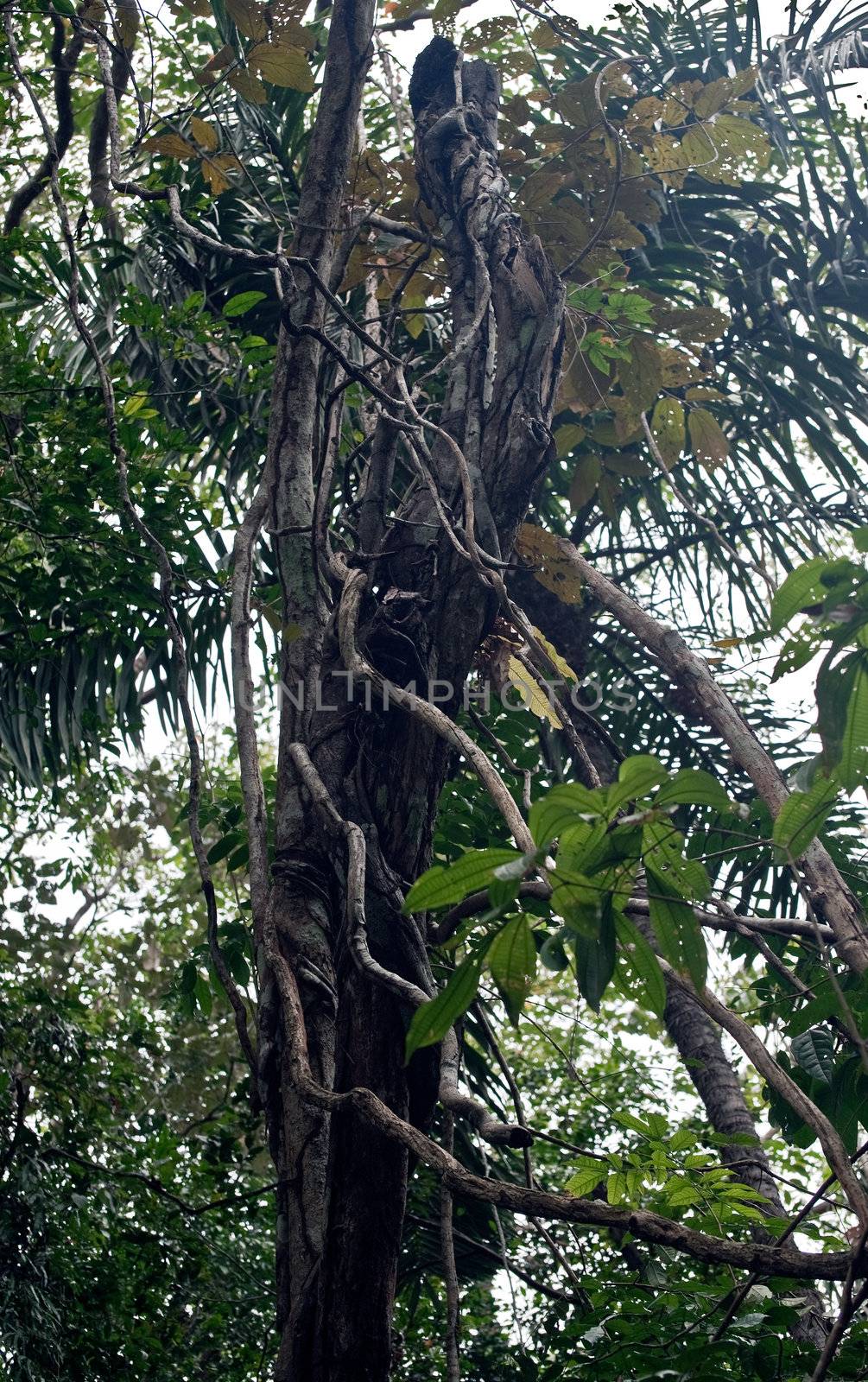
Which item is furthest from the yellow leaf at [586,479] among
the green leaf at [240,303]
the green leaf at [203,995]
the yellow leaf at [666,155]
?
the green leaf at [203,995]

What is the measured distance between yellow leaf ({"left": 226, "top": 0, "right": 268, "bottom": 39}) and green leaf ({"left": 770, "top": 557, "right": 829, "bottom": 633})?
1727 mm

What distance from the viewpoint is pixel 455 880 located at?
2.95 ft

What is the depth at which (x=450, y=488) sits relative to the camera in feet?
6.02

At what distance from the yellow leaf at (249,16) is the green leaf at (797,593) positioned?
1.73 m

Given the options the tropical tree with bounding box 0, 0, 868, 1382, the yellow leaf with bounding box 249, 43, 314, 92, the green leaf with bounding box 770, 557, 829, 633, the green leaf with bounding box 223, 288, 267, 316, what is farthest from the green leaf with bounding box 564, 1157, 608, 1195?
the green leaf with bounding box 223, 288, 267, 316

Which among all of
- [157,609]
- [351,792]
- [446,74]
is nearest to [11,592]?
[157,609]

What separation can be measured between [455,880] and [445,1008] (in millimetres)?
105

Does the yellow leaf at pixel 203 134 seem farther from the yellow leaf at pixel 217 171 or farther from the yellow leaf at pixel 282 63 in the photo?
the yellow leaf at pixel 282 63

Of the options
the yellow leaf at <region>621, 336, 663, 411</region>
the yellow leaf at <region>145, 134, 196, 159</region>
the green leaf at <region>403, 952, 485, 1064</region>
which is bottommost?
the green leaf at <region>403, 952, 485, 1064</region>

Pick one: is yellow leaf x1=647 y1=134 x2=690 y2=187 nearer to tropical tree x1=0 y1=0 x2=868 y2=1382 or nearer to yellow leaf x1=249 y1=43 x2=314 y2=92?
tropical tree x1=0 y1=0 x2=868 y2=1382

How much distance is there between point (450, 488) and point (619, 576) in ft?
8.45

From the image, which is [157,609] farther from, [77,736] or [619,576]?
[619,576]

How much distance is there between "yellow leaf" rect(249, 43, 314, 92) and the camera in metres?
2.21

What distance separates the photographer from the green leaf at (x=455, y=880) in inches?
35.1
